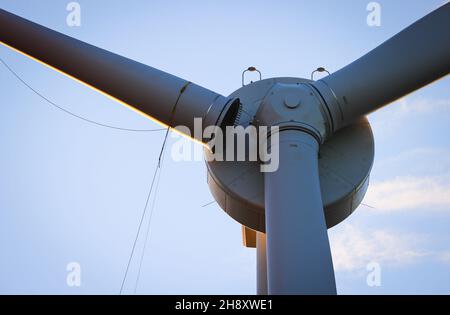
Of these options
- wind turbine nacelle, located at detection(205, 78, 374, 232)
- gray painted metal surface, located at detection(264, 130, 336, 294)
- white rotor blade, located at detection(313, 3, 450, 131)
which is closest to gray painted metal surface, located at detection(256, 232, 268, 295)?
wind turbine nacelle, located at detection(205, 78, 374, 232)

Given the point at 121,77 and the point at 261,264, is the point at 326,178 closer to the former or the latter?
the point at 121,77

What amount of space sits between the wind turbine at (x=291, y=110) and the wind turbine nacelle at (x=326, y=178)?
14 mm

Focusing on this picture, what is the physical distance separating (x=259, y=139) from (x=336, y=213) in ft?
5.03

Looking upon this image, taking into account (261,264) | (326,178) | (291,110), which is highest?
(291,110)

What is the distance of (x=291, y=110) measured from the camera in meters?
6.33

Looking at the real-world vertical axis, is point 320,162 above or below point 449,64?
below

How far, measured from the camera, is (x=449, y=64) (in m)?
6.56

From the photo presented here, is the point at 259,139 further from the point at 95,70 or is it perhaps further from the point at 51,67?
the point at 51,67

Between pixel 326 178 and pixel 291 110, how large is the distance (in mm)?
1224

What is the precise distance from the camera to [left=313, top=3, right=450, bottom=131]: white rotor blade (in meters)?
6.52

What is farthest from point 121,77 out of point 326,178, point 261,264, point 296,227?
point 261,264

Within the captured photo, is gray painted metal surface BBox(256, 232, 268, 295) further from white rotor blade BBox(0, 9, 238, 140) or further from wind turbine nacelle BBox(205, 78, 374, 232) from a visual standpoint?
white rotor blade BBox(0, 9, 238, 140)
